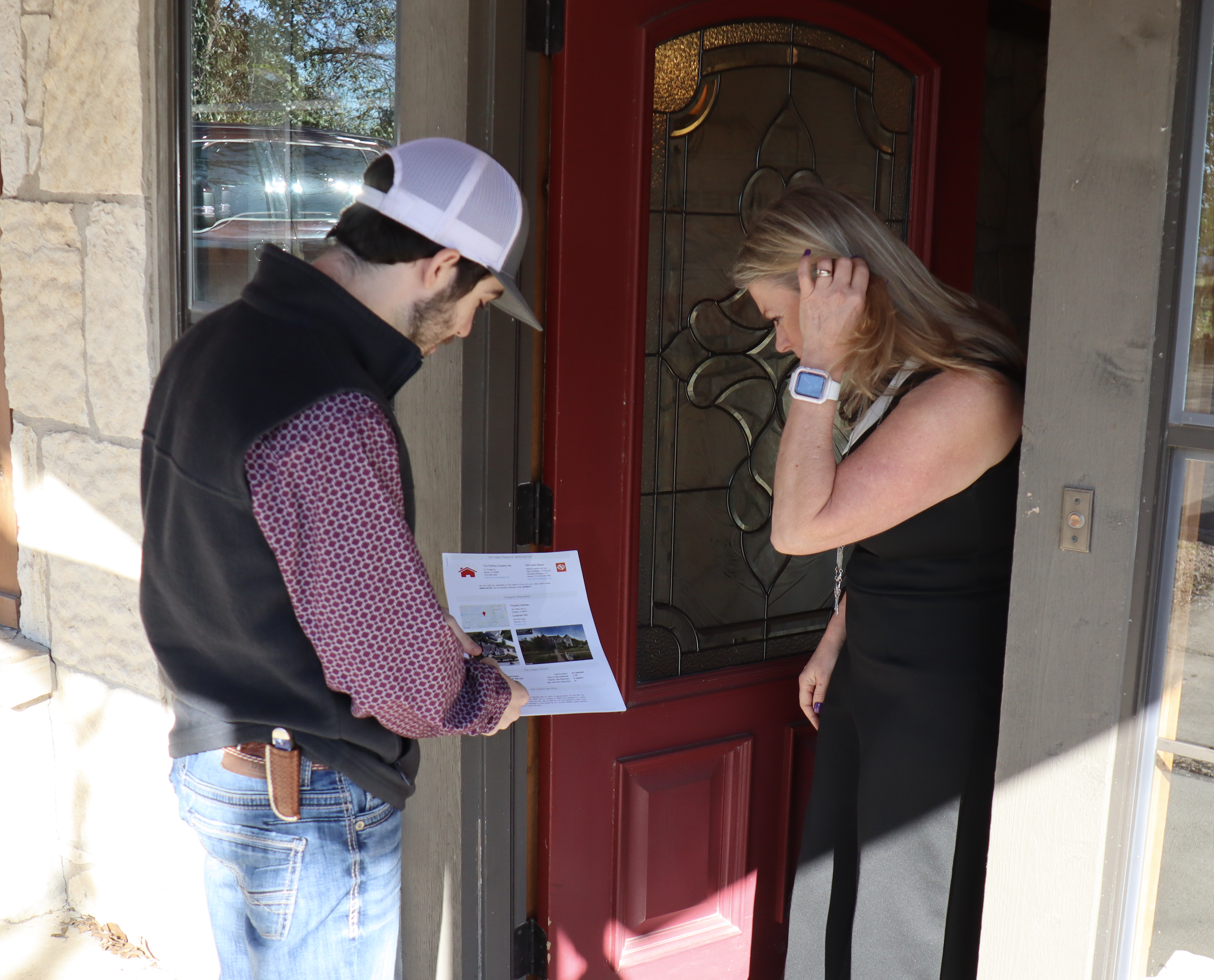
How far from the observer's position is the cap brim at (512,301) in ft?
5.51

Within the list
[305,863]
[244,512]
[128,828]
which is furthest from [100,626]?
[244,512]

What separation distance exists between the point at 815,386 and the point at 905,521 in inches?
11.0

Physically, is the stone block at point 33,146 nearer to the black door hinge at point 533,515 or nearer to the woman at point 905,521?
the black door hinge at point 533,515

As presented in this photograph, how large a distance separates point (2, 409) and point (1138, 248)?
3072 mm

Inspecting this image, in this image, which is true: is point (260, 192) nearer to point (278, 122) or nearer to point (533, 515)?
point (278, 122)

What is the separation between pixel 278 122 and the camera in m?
2.64

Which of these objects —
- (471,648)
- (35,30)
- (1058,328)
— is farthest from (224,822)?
(35,30)

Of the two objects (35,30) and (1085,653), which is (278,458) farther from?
(35,30)

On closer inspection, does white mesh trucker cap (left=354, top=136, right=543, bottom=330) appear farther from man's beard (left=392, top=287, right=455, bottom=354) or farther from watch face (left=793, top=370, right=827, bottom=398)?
watch face (left=793, top=370, right=827, bottom=398)

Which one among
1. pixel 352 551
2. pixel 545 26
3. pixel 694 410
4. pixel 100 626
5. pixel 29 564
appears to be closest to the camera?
pixel 352 551

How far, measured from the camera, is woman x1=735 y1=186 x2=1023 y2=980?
1888mm

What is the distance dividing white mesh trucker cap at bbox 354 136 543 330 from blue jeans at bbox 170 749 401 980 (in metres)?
0.81

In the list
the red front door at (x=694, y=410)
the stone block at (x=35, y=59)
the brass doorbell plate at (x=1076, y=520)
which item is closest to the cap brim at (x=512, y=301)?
the red front door at (x=694, y=410)

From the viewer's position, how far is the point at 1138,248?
5.04ft
